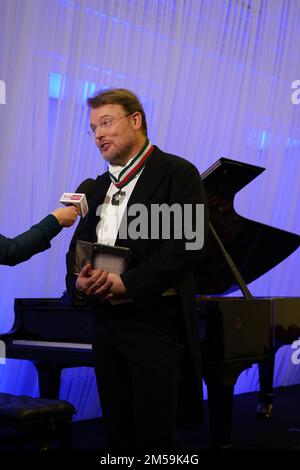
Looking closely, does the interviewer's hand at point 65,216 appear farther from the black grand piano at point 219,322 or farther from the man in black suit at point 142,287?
the black grand piano at point 219,322

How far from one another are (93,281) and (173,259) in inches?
10.1

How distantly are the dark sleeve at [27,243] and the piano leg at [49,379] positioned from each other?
1228 mm

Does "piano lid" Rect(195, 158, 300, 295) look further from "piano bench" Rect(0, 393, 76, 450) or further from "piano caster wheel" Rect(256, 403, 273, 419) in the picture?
"piano caster wheel" Rect(256, 403, 273, 419)

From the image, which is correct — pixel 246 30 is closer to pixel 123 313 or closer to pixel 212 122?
pixel 212 122

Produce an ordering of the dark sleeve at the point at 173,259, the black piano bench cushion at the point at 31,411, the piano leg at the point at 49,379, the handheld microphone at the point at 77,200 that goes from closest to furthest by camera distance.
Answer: the dark sleeve at the point at 173,259 → the handheld microphone at the point at 77,200 → the black piano bench cushion at the point at 31,411 → the piano leg at the point at 49,379

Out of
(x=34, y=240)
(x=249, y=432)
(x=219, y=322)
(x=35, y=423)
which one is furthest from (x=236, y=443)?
(x=34, y=240)

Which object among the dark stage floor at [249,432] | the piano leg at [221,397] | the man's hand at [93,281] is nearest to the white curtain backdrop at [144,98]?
the dark stage floor at [249,432]

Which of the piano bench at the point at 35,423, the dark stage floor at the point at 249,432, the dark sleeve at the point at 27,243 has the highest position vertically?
the dark sleeve at the point at 27,243

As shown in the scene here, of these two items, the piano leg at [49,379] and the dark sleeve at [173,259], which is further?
the piano leg at [49,379]

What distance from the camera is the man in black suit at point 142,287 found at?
2039 millimetres

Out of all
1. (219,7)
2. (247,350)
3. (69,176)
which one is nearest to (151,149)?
(247,350)

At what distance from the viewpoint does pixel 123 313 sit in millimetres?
2105
